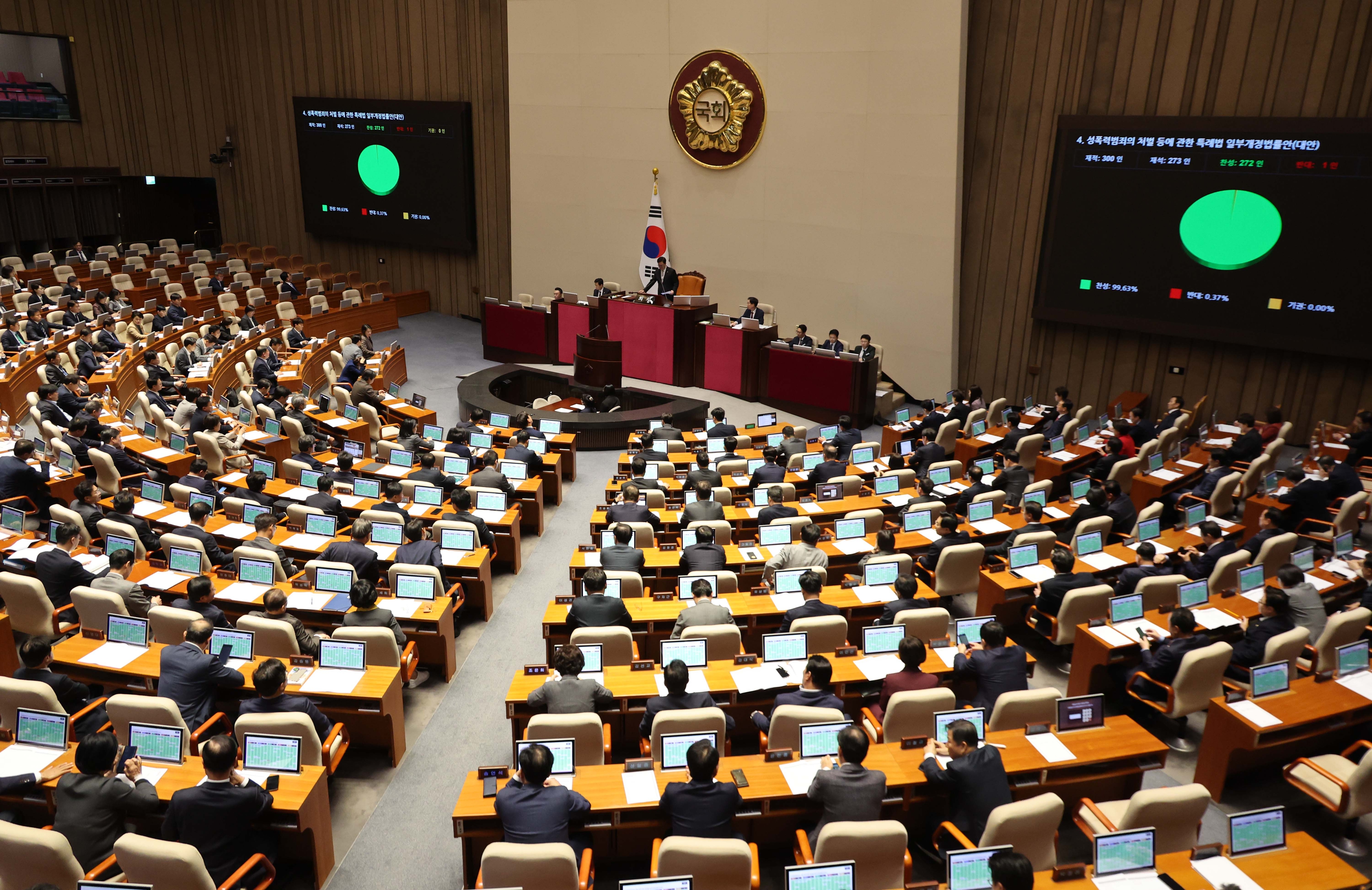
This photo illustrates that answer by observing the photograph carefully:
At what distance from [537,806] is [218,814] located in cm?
163

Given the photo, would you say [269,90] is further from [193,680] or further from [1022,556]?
[1022,556]

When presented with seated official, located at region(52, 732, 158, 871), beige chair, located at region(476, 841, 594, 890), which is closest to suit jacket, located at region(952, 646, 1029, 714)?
beige chair, located at region(476, 841, 594, 890)

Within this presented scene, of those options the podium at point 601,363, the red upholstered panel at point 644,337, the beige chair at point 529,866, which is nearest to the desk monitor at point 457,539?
the beige chair at point 529,866

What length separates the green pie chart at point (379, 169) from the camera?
2172 centimetres

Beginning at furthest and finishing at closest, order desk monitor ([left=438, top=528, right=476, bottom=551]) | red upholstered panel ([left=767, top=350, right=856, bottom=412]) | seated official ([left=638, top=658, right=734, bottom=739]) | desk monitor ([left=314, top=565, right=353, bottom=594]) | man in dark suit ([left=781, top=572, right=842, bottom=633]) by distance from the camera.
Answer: red upholstered panel ([left=767, top=350, right=856, bottom=412])
desk monitor ([left=438, top=528, right=476, bottom=551])
desk monitor ([left=314, top=565, right=353, bottom=594])
man in dark suit ([left=781, top=572, right=842, bottom=633])
seated official ([left=638, top=658, right=734, bottom=739])

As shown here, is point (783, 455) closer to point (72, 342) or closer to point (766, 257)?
Result: point (766, 257)

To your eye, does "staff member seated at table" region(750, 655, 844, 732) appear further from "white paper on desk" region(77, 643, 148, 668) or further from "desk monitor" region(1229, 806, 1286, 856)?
"white paper on desk" region(77, 643, 148, 668)

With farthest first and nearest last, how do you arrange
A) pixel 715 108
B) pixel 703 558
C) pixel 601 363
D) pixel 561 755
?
pixel 715 108
pixel 601 363
pixel 703 558
pixel 561 755

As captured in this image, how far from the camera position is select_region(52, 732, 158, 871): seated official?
476 cm

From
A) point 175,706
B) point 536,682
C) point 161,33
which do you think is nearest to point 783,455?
point 536,682

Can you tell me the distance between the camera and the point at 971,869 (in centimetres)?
432

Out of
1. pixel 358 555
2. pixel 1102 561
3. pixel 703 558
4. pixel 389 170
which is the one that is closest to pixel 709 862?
pixel 703 558

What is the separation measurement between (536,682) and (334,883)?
1.66m

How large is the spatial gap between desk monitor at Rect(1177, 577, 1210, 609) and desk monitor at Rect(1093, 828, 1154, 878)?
328cm
